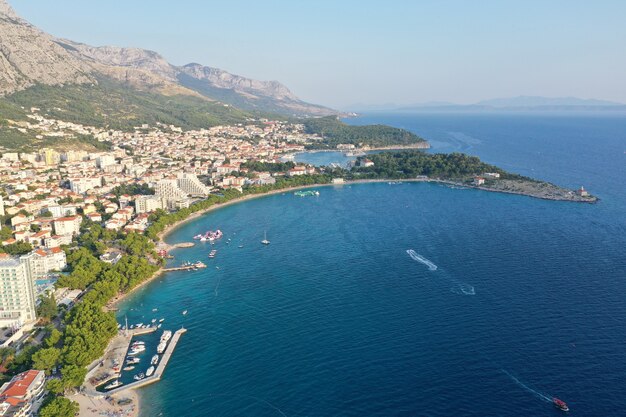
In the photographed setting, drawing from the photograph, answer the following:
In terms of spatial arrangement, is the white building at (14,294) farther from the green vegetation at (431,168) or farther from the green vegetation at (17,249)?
the green vegetation at (431,168)

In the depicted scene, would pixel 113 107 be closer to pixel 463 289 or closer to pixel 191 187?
pixel 191 187

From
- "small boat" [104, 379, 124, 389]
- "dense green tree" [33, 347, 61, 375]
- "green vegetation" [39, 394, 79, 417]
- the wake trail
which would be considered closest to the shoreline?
"small boat" [104, 379, 124, 389]

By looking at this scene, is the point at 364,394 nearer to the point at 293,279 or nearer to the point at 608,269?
the point at 293,279

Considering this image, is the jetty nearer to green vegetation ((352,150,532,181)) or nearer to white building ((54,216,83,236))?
white building ((54,216,83,236))

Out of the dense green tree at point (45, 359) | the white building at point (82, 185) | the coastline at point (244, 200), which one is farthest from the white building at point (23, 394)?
the white building at point (82, 185)

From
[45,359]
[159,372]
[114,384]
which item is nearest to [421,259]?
[159,372]

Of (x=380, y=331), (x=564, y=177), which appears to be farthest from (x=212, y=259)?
(x=564, y=177)
